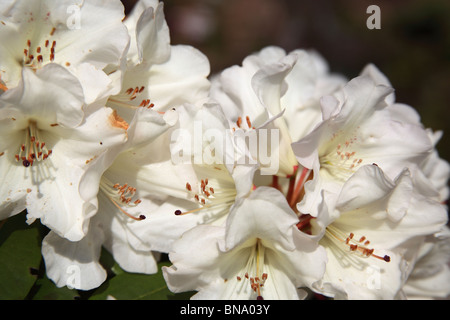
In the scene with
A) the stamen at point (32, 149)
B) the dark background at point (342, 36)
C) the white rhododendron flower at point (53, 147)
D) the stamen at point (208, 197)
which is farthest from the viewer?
the dark background at point (342, 36)

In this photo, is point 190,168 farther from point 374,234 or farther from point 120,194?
point 374,234

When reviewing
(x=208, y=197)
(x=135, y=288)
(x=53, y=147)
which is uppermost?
(x=53, y=147)

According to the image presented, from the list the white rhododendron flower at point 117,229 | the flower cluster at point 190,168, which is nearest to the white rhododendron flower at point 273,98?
the flower cluster at point 190,168

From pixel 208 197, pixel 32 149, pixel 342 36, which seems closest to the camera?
pixel 32 149

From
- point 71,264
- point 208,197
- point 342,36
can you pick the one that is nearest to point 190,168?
point 208,197

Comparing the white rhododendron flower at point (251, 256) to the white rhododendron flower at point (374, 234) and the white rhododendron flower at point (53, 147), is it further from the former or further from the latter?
the white rhododendron flower at point (53, 147)

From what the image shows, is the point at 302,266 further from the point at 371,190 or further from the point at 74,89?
the point at 74,89

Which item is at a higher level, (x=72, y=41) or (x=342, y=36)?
(x=72, y=41)
